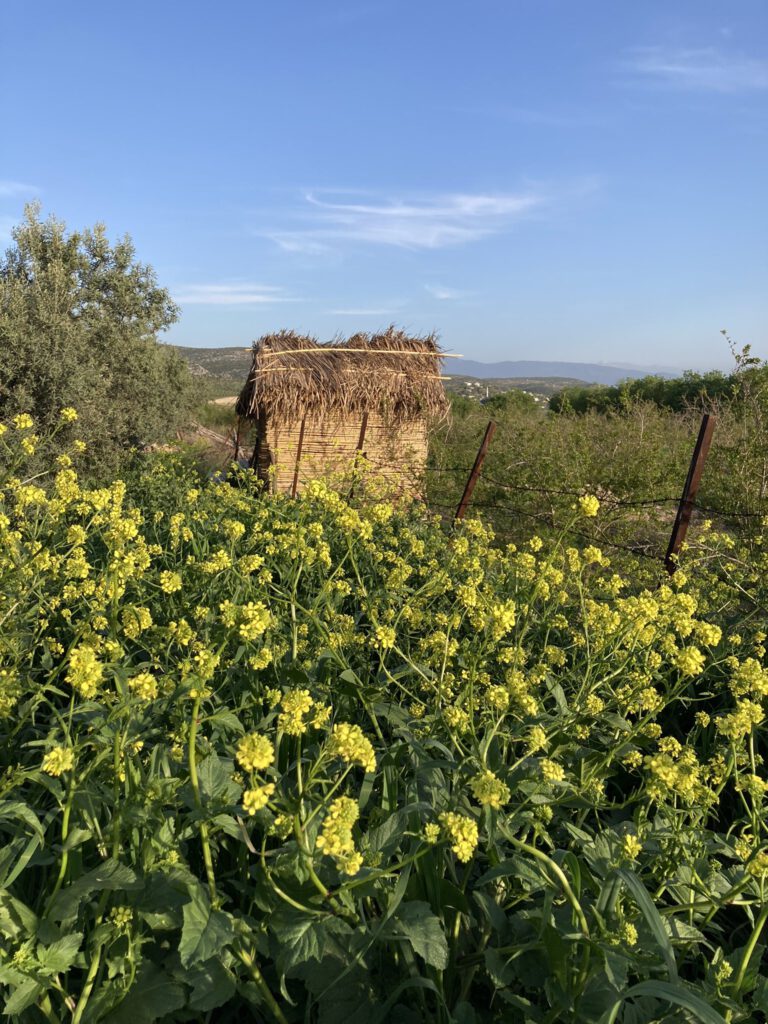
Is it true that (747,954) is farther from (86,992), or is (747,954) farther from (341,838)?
(86,992)

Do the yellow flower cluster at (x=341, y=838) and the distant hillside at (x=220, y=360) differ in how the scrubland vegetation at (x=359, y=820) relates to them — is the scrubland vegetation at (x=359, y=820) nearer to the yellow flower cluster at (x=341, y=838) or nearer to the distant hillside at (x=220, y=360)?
the yellow flower cluster at (x=341, y=838)

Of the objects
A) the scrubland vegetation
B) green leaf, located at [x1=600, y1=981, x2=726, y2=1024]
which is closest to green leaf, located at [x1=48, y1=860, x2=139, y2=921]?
the scrubland vegetation

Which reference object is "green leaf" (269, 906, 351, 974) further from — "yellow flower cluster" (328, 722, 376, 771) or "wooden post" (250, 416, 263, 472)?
"wooden post" (250, 416, 263, 472)

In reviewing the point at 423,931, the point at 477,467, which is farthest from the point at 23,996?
the point at 477,467

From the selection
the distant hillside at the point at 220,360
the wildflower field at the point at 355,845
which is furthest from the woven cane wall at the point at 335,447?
the distant hillside at the point at 220,360

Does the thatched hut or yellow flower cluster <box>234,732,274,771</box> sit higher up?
the thatched hut

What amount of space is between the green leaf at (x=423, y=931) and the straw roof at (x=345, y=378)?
10067 mm

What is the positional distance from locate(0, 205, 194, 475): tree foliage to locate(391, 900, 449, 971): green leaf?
1135 centimetres

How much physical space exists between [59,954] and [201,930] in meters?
0.35

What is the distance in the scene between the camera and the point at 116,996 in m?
1.52

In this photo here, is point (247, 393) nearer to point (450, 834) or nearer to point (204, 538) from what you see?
point (204, 538)

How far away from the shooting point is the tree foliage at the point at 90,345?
36.9 ft

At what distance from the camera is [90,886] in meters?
1.48

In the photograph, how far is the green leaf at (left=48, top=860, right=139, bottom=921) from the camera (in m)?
1.47
